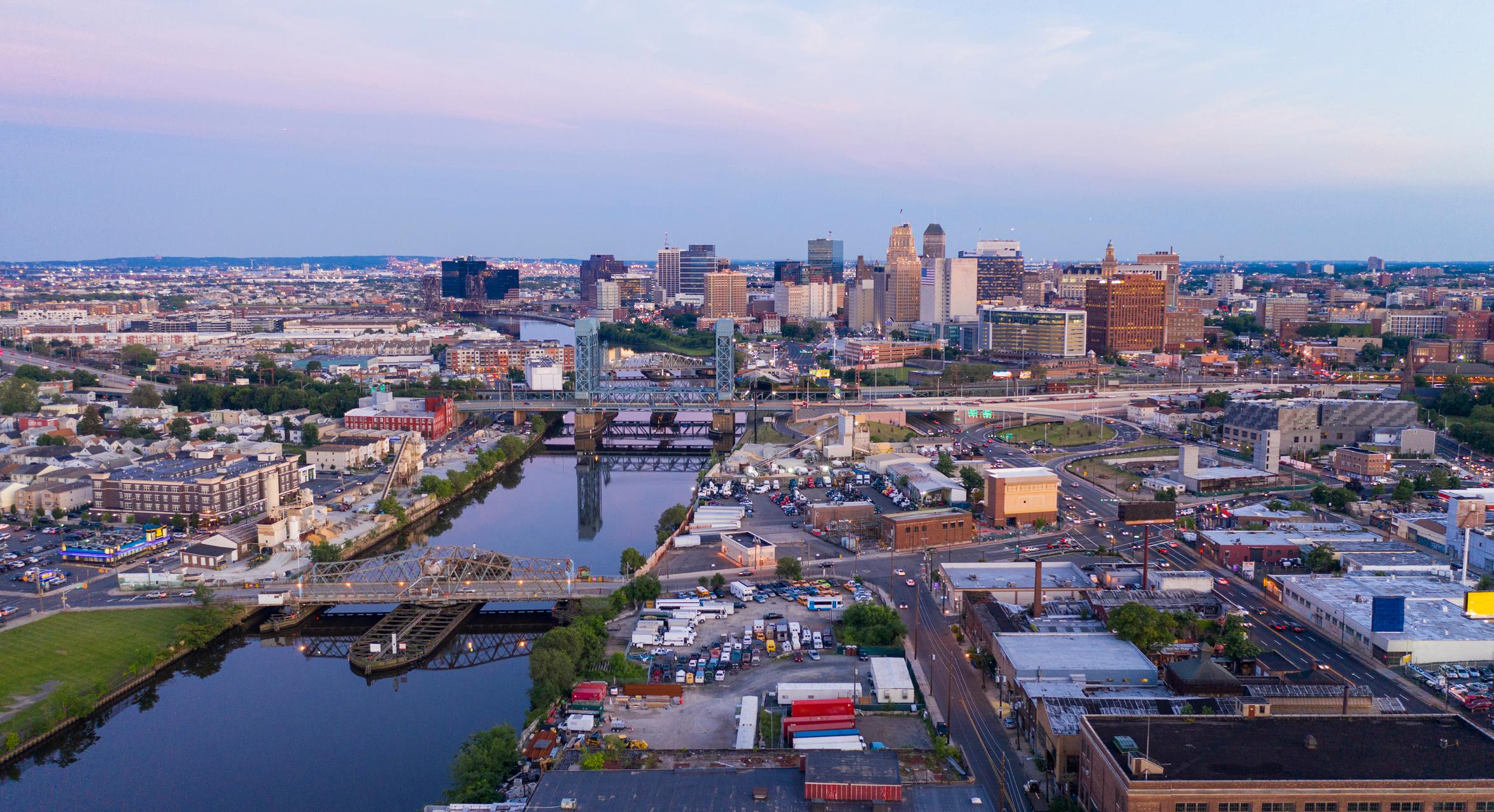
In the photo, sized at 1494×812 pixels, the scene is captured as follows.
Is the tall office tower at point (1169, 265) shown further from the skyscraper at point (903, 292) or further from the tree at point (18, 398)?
the tree at point (18, 398)

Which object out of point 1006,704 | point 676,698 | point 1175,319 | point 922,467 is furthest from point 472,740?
point 1175,319

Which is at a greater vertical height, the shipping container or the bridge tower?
the bridge tower

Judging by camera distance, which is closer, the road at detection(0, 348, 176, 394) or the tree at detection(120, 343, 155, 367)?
the road at detection(0, 348, 176, 394)

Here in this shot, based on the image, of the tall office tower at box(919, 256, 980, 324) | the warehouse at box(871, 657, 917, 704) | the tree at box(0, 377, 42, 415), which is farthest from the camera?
the tall office tower at box(919, 256, 980, 324)

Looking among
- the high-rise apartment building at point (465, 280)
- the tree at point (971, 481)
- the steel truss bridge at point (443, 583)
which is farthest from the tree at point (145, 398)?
the high-rise apartment building at point (465, 280)

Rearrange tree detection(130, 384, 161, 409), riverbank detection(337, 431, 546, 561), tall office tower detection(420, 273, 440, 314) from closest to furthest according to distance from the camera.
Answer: riverbank detection(337, 431, 546, 561) < tree detection(130, 384, 161, 409) < tall office tower detection(420, 273, 440, 314)

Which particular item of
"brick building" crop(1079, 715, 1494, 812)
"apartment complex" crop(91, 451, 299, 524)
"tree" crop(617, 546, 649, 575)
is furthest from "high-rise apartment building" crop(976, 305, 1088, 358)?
"brick building" crop(1079, 715, 1494, 812)

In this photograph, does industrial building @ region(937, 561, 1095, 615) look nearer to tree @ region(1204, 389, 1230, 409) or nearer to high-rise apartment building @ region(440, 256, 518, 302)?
tree @ region(1204, 389, 1230, 409)
